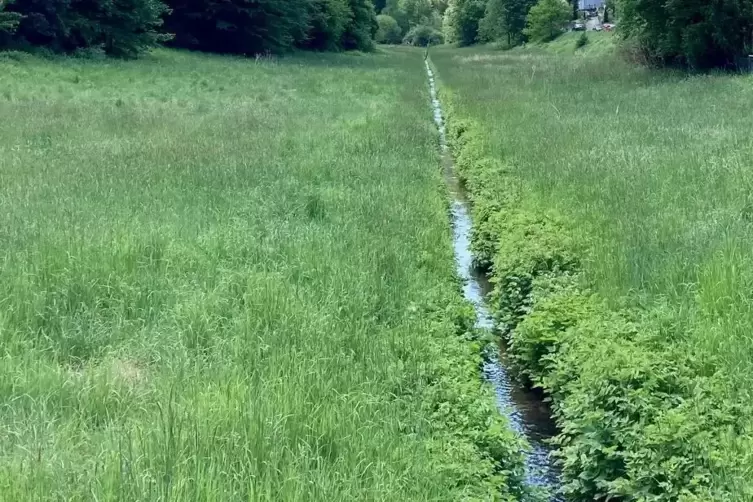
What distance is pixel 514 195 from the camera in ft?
37.9

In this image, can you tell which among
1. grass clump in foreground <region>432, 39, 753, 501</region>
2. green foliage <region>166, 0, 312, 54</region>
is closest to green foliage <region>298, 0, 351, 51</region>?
green foliage <region>166, 0, 312, 54</region>

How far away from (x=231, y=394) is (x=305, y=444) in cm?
68

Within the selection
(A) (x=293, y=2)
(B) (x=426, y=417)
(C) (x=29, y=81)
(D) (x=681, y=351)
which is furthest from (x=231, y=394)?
(A) (x=293, y=2)

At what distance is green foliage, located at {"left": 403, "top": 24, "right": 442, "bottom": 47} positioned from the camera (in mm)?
132375

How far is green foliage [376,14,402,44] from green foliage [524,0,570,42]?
62583 mm

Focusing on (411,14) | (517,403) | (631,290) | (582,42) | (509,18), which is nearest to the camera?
(517,403)

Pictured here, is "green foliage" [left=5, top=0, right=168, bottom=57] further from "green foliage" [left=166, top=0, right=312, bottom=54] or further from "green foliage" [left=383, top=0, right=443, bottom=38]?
"green foliage" [left=383, top=0, right=443, bottom=38]

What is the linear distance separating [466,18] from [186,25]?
62528mm

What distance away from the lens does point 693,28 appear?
29.1m

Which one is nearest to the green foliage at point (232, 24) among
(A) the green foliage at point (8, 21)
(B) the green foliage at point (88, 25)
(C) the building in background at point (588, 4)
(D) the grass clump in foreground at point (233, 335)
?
(B) the green foliage at point (88, 25)

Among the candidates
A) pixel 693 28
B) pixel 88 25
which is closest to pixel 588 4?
pixel 693 28

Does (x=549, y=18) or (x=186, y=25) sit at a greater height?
(x=549, y=18)

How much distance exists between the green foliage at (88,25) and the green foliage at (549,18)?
1633 inches

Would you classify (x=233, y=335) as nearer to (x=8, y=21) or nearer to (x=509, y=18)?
(x=8, y=21)
